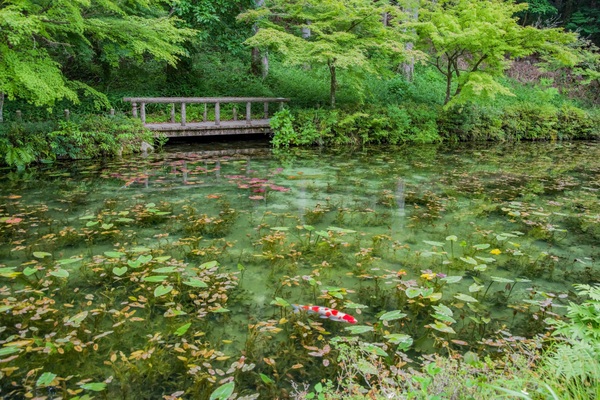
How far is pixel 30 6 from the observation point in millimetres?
7953

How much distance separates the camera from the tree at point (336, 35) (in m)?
11.9

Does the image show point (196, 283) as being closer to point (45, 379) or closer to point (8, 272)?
point (45, 379)

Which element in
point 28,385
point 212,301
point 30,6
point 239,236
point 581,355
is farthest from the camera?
point 30,6

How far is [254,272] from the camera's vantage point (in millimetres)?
4488

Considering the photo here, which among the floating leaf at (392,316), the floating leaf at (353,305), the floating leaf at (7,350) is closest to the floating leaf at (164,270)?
the floating leaf at (7,350)

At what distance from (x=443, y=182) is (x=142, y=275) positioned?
6.72 metres

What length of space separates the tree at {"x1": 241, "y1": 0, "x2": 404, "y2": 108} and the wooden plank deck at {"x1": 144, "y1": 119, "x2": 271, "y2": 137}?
2.48 metres

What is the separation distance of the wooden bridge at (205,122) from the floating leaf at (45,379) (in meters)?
10.2

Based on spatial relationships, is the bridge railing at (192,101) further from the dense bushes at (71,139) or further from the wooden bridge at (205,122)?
the dense bushes at (71,139)

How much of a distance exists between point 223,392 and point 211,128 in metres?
11.2

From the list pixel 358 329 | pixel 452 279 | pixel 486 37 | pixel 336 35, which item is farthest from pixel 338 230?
pixel 486 37

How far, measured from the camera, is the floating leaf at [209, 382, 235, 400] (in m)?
2.56

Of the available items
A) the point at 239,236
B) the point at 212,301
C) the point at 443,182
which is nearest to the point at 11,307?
the point at 212,301

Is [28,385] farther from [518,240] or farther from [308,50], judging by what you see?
[308,50]
